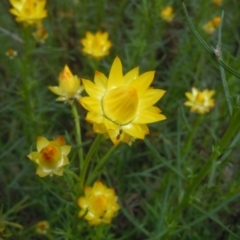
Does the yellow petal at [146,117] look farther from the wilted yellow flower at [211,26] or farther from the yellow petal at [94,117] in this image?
the wilted yellow flower at [211,26]

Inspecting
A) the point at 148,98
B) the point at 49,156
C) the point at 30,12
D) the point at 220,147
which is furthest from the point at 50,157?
the point at 30,12

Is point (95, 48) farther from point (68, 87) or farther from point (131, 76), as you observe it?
point (131, 76)

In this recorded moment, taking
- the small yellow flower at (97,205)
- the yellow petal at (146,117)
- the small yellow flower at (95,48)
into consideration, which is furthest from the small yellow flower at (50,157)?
the small yellow flower at (95,48)

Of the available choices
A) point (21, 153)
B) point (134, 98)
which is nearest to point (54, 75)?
point (21, 153)

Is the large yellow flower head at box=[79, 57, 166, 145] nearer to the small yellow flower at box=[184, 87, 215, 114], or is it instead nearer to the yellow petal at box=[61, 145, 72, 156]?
the yellow petal at box=[61, 145, 72, 156]

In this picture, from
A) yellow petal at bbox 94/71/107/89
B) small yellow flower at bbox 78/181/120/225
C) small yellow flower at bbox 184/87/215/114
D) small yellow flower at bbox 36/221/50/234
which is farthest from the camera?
small yellow flower at bbox 184/87/215/114

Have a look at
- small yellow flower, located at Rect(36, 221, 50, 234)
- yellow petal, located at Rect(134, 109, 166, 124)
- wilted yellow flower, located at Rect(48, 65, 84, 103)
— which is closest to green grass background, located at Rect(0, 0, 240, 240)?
small yellow flower, located at Rect(36, 221, 50, 234)

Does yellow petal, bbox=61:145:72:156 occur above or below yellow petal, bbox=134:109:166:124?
below
